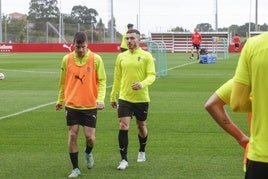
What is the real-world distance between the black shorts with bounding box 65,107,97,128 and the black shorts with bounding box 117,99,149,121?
28.3 inches

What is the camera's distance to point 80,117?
27.0 feet

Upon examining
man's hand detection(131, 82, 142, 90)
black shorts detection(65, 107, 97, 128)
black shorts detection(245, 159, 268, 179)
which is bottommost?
black shorts detection(65, 107, 97, 128)

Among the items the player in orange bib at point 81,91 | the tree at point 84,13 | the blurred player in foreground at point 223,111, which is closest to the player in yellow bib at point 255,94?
the blurred player in foreground at point 223,111

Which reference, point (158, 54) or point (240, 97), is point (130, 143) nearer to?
point (240, 97)

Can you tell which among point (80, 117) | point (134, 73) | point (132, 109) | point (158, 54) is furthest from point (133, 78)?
point (158, 54)

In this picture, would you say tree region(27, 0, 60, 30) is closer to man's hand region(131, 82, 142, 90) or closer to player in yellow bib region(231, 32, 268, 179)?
man's hand region(131, 82, 142, 90)

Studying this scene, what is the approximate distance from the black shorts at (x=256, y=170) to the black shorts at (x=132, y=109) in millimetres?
5332

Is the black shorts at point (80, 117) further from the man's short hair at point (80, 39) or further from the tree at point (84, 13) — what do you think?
the tree at point (84, 13)

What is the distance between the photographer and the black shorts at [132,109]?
8.85 m

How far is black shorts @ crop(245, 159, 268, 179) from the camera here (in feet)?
11.4

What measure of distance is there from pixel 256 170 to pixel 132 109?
5.49 metres

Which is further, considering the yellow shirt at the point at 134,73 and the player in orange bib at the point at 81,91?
the yellow shirt at the point at 134,73

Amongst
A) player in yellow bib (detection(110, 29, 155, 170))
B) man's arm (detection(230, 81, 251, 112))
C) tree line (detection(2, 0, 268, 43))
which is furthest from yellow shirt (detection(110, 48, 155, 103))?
tree line (detection(2, 0, 268, 43))

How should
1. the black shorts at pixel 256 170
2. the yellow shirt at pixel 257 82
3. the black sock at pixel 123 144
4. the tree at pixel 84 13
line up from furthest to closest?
the tree at pixel 84 13 → the black sock at pixel 123 144 → the black shorts at pixel 256 170 → the yellow shirt at pixel 257 82
